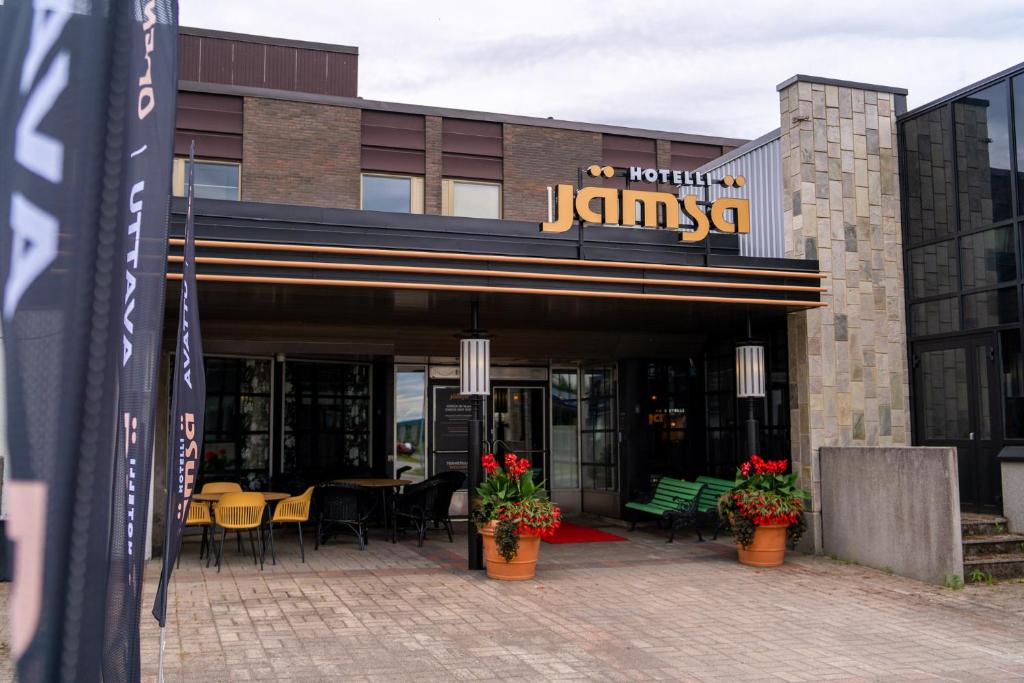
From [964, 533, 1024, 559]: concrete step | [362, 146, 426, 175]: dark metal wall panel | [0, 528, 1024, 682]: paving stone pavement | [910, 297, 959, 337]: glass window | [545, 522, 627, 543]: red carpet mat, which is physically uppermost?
[362, 146, 426, 175]: dark metal wall panel

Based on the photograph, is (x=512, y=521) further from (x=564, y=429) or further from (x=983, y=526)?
(x=564, y=429)

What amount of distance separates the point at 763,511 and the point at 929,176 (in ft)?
16.6

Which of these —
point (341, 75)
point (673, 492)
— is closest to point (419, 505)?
point (673, 492)

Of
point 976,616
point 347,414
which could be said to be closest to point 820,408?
point 976,616

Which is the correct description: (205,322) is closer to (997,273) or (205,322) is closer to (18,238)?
(997,273)

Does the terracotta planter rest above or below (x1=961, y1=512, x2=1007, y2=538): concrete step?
below

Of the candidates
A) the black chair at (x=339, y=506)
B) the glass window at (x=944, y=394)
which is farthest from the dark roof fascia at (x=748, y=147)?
the black chair at (x=339, y=506)

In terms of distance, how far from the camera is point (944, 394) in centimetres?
1177

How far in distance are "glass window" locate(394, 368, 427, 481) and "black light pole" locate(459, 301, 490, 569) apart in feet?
14.9

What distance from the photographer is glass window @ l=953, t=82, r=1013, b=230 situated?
11039 millimetres

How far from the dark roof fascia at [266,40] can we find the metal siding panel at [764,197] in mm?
11096

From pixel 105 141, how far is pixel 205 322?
11.2 meters

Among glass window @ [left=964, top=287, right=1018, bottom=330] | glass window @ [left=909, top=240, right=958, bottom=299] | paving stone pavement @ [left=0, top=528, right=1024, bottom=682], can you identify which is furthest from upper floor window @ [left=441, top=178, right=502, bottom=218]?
glass window @ [left=964, top=287, right=1018, bottom=330]

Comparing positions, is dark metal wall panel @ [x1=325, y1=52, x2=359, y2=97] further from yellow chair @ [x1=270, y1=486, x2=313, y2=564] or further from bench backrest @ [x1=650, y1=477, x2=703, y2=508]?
yellow chair @ [x1=270, y1=486, x2=313, y2=564]
